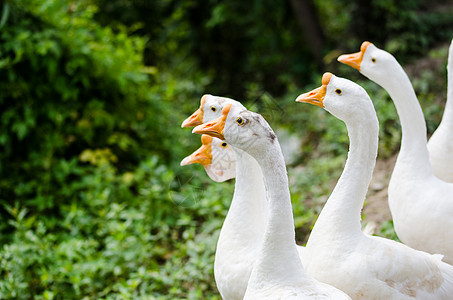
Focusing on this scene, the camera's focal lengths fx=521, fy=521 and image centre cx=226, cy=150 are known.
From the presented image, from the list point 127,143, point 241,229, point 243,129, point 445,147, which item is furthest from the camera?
point 127,143

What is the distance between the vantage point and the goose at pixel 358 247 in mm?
2295

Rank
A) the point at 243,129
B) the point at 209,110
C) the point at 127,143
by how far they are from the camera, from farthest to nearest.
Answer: the point at 127,143, the point at 209,110, the point at 243,129

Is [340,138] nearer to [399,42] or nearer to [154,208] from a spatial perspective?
[154,208]

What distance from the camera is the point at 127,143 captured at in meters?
5.75

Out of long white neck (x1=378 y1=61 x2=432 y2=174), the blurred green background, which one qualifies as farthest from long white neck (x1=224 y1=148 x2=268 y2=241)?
long white neck (x1=378 y1=61 x2=432 y2=174)

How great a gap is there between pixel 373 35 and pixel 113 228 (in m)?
5.07

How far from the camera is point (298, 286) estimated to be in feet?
6.79

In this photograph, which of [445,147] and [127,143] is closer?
[445,147]

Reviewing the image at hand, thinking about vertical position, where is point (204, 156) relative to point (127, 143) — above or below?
above

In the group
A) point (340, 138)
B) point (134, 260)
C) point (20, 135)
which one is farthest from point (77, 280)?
point (340, 138)

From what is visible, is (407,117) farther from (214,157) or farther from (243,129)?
(243,129)

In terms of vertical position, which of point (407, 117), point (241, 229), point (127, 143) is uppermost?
point (407, 117)

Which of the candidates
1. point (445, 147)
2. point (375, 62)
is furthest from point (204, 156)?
point (445, 147)

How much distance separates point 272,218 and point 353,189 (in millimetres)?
566
